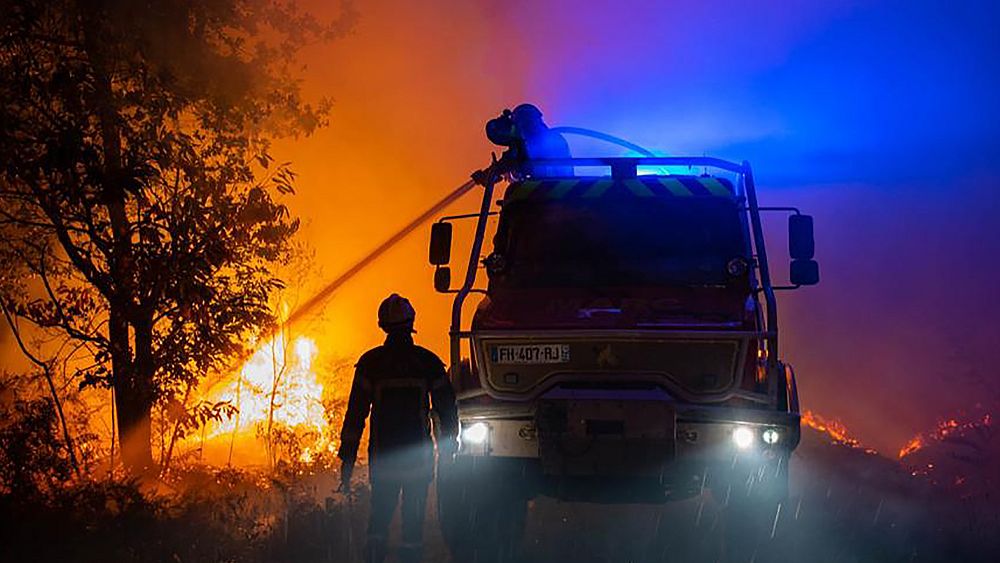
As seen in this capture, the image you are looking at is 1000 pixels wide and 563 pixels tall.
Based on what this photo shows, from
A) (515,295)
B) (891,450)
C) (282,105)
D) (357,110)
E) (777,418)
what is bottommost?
(891,450)

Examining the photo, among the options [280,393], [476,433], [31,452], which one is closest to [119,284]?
[31,452]

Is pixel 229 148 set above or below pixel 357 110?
below

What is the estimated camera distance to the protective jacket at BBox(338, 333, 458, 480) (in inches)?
231

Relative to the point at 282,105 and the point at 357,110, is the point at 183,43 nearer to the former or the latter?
the point at 282,105

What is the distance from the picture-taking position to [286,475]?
10.5m

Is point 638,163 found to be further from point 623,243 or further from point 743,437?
point 743,437

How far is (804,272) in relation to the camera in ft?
21.4

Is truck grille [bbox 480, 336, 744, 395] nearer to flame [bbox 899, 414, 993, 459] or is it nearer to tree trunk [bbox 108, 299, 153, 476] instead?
tree trunk [bbox 108, 299, 153, 476]

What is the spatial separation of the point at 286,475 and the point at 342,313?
595 inches

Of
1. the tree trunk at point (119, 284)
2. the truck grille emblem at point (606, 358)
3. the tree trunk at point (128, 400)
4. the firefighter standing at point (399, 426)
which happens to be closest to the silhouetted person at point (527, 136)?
the truck grille emblem at point (606, 358)

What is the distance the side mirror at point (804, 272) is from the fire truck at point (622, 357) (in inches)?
0.4

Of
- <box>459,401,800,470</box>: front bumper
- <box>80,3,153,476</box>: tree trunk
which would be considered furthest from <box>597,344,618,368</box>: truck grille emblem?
<box>80,3,153,476</box>: tree trunk

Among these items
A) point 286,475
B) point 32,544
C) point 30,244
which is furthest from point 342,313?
point 32,544

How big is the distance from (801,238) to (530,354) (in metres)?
2.23
